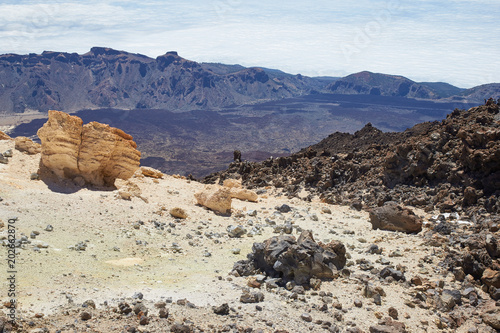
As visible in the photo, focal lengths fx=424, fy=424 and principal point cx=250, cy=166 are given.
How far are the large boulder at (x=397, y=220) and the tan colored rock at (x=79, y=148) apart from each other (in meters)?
7.97

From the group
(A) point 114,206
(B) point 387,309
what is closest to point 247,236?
(A) point 114,206

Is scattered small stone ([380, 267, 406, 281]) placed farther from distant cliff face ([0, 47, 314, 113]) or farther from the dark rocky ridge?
distant cliff face ([0, 47, 314, 113])

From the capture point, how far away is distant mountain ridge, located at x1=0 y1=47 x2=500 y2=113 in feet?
530

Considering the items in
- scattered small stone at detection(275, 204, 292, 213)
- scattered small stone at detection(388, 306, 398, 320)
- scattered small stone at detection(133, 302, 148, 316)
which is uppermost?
scattered small stone at detection(133, 302, 148, 316)

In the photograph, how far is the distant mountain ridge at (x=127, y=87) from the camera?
16150 cm

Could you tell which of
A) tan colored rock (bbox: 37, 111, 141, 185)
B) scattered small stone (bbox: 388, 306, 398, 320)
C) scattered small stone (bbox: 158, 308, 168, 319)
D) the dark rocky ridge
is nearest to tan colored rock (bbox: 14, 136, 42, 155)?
tan colored rock (bbox: 37, 111, 141, 185)

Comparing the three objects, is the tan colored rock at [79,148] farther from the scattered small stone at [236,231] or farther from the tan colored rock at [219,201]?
the scattered small stone at [236,231]

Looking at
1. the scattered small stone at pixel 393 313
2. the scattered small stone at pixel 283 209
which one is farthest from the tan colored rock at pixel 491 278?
the scattered small stone at pixel 283 209

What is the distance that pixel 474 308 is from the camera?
723 cm

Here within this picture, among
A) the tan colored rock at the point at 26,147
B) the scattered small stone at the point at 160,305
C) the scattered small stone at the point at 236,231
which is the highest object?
the tan colored rock at the point at 26,147

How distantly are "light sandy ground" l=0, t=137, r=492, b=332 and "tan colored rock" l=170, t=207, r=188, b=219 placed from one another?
19 cm

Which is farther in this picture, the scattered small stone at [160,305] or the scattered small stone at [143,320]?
the scattered small stone at [160,305]

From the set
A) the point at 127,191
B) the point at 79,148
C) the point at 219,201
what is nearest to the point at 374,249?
the point at 219,201

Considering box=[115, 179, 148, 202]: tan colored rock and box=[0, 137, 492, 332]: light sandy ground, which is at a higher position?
box=[115, 179, 148, 202]: tan colored rock
